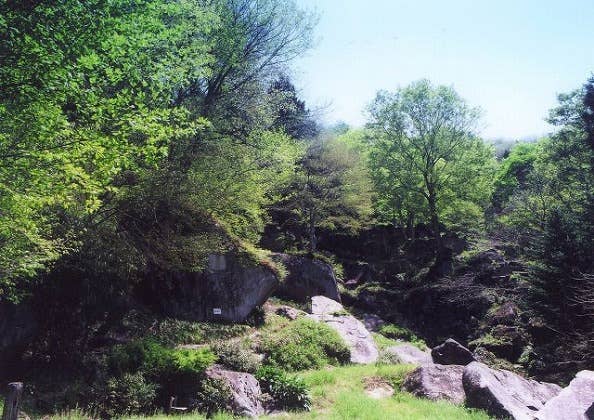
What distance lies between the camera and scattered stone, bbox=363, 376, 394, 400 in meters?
11.2

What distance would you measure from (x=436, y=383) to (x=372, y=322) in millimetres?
15061

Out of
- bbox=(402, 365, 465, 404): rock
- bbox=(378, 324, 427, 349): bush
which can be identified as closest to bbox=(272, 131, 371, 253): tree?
bbox=(378, 324, 427, 349): bush

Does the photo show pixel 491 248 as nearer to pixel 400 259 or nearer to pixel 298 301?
pixel 400 259

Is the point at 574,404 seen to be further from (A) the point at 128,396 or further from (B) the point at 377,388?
(A) the point at 128,396

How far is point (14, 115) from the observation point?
658 centimetres

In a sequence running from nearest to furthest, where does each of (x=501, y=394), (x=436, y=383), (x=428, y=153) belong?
1. (x=501, y=394)
2. (x=436, y=383)
3. (x=428, y=153)

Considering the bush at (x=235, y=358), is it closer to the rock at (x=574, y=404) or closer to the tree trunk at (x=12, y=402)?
the tree trunk at (x=12, y=402)

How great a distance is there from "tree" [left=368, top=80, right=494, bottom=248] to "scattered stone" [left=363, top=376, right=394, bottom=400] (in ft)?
66.7

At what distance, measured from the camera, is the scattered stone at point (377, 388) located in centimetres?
1116

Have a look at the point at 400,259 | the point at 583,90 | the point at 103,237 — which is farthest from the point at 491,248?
the point at 103,237

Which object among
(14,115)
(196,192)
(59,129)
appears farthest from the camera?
(196,192)

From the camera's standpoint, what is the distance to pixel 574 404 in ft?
26.7

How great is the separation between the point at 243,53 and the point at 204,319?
34.2 ft

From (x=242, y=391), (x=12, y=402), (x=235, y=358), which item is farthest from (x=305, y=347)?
(x=12, y=402)
